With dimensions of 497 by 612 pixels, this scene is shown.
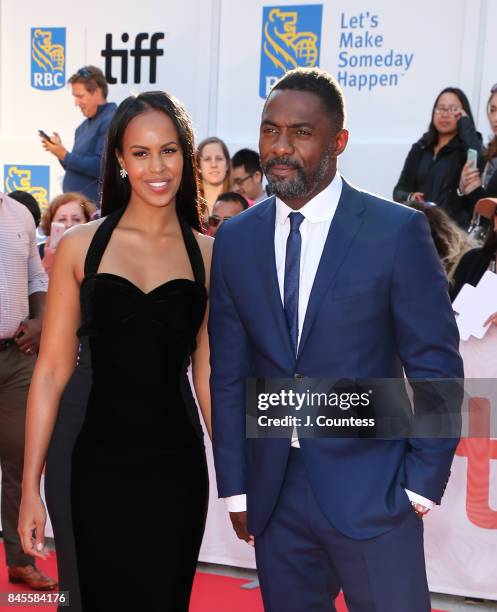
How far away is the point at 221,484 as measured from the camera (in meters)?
2.67

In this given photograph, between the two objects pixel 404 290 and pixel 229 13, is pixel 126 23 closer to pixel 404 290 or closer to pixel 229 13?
pixel 229 13

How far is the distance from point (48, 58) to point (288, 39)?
299cm

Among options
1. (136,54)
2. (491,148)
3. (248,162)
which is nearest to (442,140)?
(491,148)

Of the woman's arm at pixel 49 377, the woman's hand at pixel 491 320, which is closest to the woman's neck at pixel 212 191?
the woman's hand at pixel 491 320

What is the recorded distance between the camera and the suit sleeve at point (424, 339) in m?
2.43

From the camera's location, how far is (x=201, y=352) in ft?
9.94

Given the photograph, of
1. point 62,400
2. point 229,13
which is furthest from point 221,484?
point 229,13

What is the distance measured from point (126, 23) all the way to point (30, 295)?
6580mm

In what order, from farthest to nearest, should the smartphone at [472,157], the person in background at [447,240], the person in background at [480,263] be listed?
the smartphone at [472,157], the person in background at [447,240], the person in background at [480,263]

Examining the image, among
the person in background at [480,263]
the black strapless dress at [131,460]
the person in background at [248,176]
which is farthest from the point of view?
the person in background at [248,176]

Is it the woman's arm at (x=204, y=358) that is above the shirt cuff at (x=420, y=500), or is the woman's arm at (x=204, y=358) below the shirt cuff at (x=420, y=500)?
above

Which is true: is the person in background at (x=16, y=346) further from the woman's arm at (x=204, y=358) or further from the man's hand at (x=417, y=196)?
the man's hand at (x=417, y=196)

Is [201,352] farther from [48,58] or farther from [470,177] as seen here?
[48,58]

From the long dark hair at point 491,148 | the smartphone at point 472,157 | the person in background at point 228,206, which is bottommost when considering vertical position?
the person in background at point 228,206
